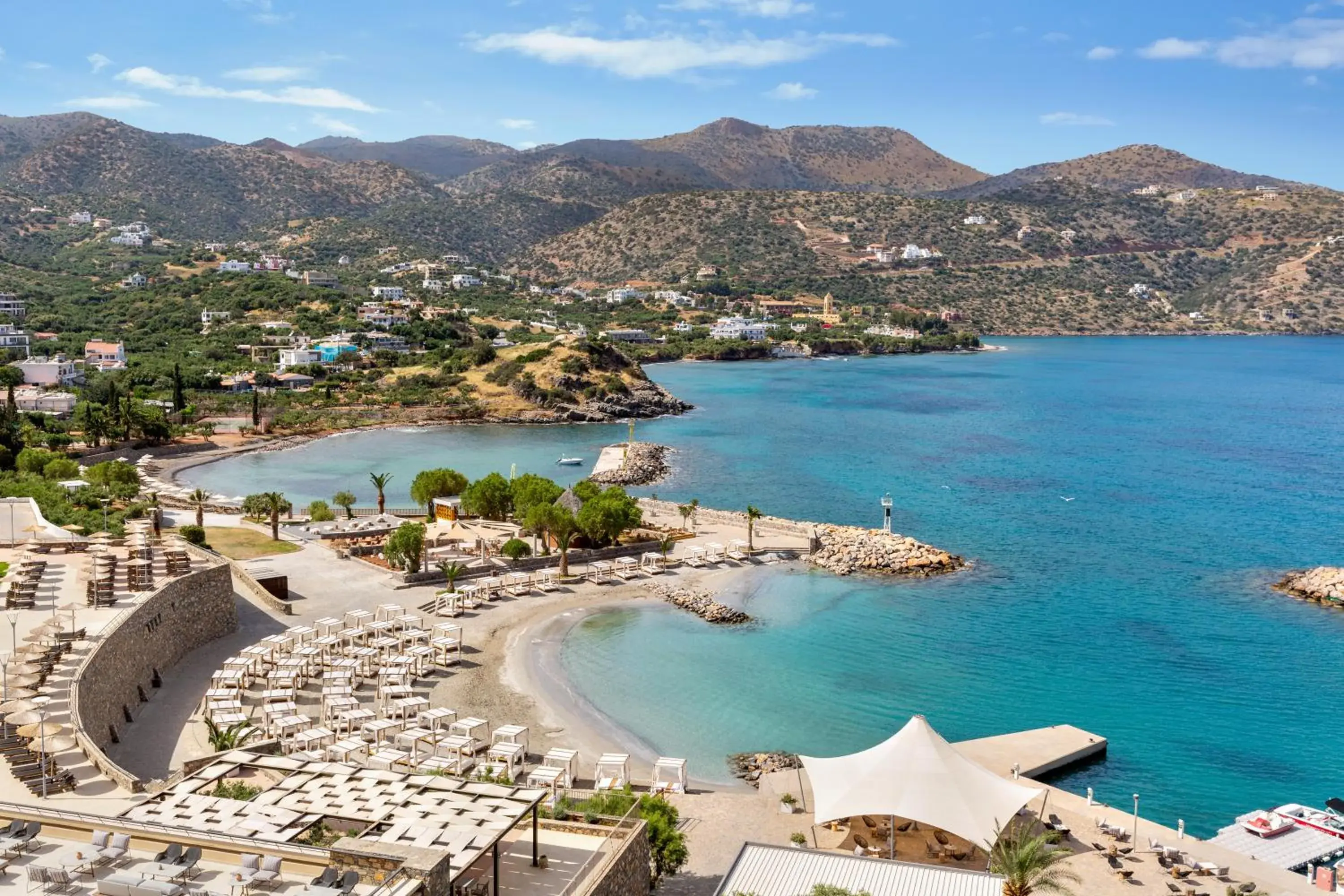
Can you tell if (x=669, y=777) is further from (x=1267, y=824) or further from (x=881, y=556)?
(x=881, y=556)

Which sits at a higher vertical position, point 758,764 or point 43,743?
point 43,743

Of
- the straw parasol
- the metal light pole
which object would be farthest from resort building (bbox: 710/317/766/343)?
the metal light pole

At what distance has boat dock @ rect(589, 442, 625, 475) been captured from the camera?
57734mm

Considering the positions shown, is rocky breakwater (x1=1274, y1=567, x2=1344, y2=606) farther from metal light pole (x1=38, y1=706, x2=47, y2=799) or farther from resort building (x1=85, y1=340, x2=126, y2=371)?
resort building (x1=85, y1=340, x2=126, y2=371)

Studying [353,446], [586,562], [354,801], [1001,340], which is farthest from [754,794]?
[1001,340]

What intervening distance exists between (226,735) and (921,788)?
39.3 feet

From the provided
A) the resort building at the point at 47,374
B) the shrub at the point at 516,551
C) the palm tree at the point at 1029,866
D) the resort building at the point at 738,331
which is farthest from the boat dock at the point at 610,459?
the resort building at the point at 738,331

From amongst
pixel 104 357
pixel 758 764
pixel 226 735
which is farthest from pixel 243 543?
pixel 104 357

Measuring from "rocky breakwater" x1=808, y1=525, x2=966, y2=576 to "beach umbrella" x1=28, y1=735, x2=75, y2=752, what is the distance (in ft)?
82.2

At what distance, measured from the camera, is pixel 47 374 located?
245 feet

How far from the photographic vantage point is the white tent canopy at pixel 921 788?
1691 cm

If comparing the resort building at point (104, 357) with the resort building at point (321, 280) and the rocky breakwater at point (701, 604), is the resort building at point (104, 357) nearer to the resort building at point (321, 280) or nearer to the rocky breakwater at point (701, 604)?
the resort building at point (321, 280)

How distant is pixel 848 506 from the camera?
50.0m

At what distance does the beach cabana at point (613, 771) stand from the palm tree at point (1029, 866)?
6.44 m
